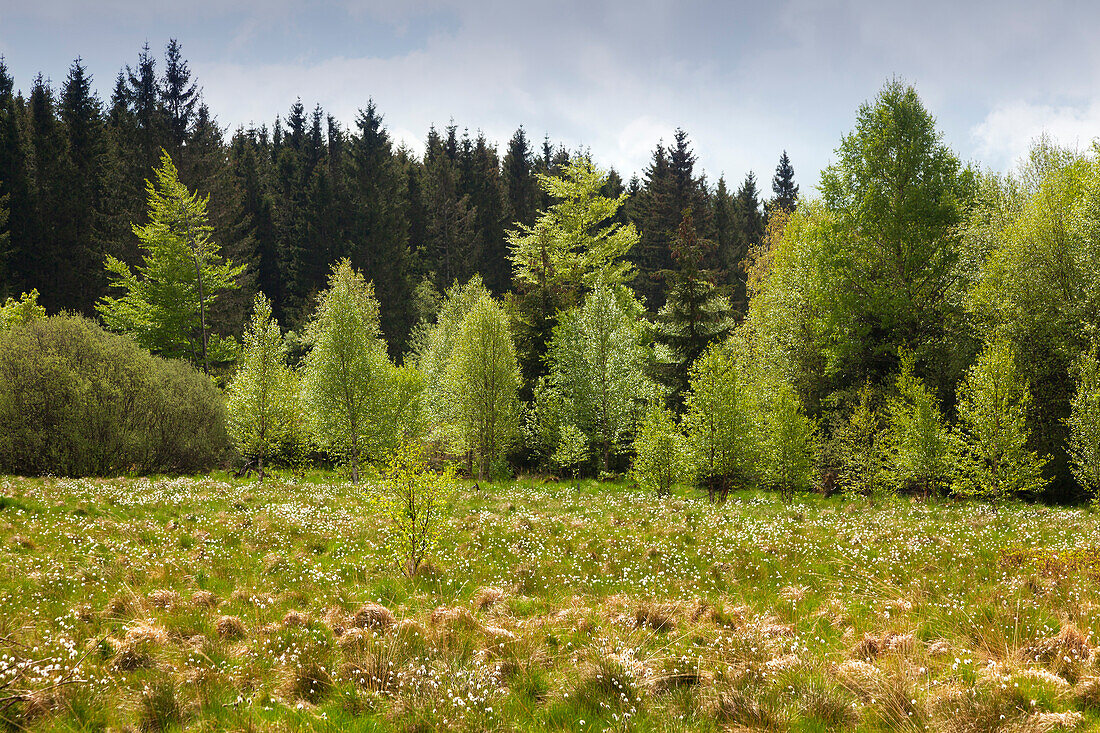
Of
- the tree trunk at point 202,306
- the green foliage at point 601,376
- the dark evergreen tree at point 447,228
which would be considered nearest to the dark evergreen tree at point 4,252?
the tree trunk at point 202,306

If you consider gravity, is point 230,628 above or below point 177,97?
below

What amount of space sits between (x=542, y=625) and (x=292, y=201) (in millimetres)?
78745

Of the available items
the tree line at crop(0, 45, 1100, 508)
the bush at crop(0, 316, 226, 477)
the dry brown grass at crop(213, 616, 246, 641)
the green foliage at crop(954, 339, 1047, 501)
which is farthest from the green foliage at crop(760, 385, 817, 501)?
the bush at crop(0, 316, 226, 477)

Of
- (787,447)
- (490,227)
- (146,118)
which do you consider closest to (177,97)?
(146,118)

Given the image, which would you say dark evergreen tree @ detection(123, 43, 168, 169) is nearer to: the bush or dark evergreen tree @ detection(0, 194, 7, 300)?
dark evergreen tree @ detection(0, 194, 7, 300)

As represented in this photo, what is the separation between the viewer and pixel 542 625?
8797 millimetres

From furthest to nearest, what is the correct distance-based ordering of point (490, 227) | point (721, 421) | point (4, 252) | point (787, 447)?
point (490, 227) < point (4, 252) < point (721, 421) < point (787, 447)

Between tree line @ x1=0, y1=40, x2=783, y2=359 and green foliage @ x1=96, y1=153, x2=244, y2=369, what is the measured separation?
3.87 metres

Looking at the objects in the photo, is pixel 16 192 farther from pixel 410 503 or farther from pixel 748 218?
pixel 748 218

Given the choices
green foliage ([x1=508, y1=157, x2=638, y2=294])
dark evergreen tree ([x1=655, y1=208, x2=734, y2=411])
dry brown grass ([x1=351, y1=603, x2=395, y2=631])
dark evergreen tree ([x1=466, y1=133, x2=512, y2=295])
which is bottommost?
dry brown grass ([x1=351, y1=603, x2=395, y2=631])

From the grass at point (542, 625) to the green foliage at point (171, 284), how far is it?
32.3 metres

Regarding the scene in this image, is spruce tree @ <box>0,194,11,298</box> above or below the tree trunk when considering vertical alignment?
above

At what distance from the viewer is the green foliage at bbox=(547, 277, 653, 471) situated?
38.4 metres

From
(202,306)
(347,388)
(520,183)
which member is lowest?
(347,388)
